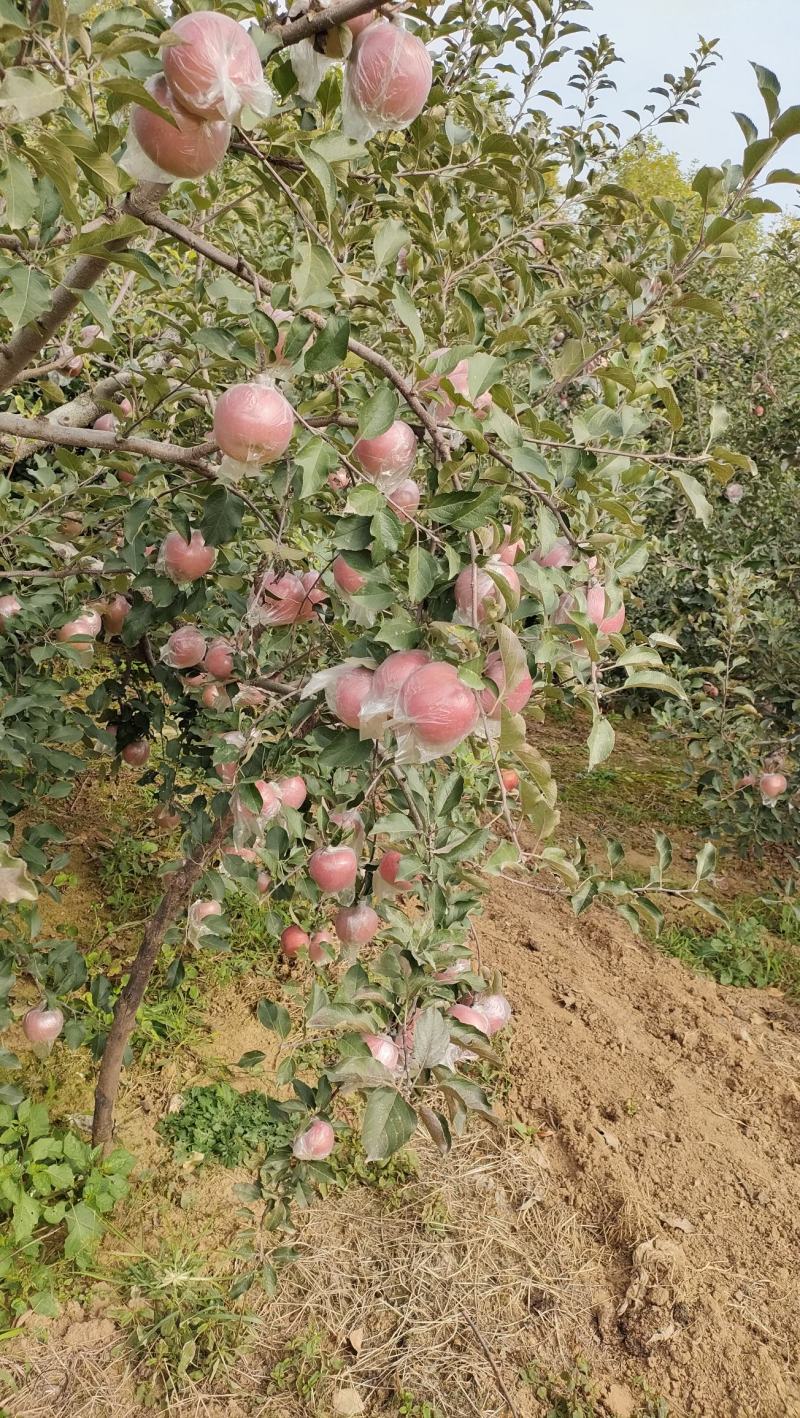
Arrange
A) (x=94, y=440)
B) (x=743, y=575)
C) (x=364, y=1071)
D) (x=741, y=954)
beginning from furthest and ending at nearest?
(x=741, y=954) → (x=743, y=575) → (x=94, y=440) → (x=364, y=1071)

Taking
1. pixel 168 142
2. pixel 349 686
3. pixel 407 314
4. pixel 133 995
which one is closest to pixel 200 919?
pixel 133 995

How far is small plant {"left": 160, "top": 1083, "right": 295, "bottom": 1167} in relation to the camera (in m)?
2.16

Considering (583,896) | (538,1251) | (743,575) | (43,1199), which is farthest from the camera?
(743,575)

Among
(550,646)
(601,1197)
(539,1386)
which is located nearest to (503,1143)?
(601,1197)

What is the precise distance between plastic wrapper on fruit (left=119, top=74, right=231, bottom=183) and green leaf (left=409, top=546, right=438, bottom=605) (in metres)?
0.36

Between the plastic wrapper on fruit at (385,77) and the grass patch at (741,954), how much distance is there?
2.90 metres

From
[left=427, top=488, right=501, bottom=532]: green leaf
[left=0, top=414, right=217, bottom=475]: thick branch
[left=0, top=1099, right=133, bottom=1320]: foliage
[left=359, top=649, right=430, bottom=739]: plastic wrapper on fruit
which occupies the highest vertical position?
[left=427, top=488, right=501, bottom=532]: green leaf

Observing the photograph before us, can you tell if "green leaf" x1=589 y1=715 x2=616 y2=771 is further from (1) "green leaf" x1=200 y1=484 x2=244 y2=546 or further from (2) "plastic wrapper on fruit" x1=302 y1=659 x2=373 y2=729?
(1) "green leaf" x1=200 y1=484 x2=244 y2=546

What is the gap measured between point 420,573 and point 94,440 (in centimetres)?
58

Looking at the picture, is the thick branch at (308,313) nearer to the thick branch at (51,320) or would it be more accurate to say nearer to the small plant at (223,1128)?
the thick branch at (51,320)

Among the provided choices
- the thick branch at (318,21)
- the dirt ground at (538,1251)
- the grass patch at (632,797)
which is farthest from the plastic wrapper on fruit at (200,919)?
the grass patch at (632,797)

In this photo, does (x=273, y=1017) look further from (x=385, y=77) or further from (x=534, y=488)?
(x=385, y=77)

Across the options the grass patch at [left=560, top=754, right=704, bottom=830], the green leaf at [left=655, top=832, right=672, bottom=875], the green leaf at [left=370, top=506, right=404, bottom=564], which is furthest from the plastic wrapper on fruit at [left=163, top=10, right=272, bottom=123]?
the grass patch at [left=560, top=754, right=704, bottom=830]

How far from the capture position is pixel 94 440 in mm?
1122
